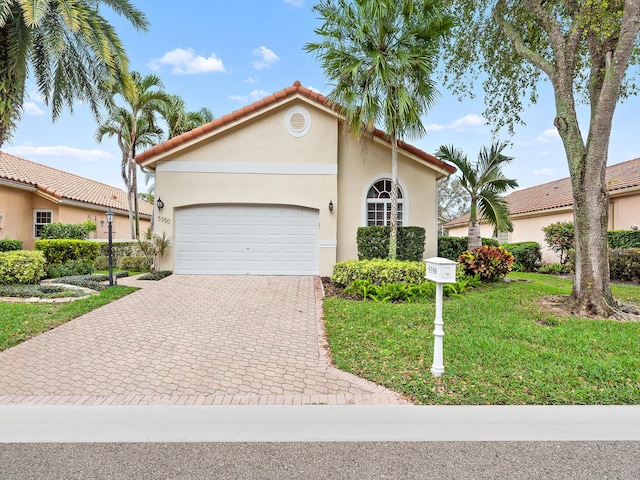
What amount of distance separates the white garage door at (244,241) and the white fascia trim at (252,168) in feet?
4.11

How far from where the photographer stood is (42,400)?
368 centimetres

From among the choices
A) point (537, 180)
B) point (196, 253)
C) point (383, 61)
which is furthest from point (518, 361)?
point (537, 180)

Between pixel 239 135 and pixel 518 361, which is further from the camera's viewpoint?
pixel 239 135

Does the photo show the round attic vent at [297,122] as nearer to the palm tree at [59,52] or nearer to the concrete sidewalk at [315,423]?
the palm tree at [59,52]

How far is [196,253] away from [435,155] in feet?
30.2

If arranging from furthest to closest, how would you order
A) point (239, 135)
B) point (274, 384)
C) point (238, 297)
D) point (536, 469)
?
point (239, 135), point (238, 297), point (274, 384), point (536, 469)

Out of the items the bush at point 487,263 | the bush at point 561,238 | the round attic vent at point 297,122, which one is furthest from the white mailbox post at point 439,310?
the bush at point 561,238

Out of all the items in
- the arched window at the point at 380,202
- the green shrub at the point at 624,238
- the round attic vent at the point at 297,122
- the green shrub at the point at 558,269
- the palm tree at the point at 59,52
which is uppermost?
the palm tree at the point at 59,52

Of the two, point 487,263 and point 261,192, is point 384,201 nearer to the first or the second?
point 487,263

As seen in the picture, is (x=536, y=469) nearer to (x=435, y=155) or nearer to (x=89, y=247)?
(x=435, y=155)

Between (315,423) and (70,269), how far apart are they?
12.0 metres

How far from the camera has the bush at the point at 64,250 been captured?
12688 millimetres

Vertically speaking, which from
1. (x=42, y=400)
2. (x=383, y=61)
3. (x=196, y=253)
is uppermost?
(x=383, y=61)

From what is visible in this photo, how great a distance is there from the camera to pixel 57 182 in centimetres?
1816
